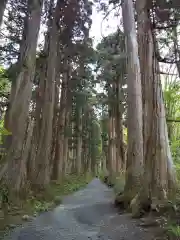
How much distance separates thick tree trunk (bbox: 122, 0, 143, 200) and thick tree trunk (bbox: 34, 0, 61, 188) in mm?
3809

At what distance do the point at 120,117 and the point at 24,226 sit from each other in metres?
14.6

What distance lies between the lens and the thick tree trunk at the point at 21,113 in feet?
25.0

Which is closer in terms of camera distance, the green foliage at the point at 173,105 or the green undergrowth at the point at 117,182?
the green foliage at the point at 173,105

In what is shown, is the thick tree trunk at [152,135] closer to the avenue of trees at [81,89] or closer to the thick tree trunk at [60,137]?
the avenue of trees at [81,89]

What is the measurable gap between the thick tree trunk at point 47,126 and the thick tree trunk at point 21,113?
9.61 ft

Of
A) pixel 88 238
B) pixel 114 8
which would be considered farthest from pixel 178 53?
pixel 88 238

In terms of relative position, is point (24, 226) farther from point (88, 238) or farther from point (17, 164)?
point (17, 164)

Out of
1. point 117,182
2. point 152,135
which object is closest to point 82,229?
point 152,135

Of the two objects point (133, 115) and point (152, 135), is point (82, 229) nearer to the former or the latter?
point (152, 135)

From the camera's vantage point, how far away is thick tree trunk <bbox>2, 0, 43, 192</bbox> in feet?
25.0

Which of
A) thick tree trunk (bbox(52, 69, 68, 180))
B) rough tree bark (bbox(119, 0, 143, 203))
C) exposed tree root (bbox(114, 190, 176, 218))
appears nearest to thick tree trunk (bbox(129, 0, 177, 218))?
exposed tree root (bbox(114, 190, 176, 218))

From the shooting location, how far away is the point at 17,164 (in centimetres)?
768

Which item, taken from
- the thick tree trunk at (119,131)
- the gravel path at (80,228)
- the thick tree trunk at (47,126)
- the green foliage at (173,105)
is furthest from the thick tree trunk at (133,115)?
the thick tree trunk at (119,131)

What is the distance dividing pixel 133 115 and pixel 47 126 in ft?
13.5
